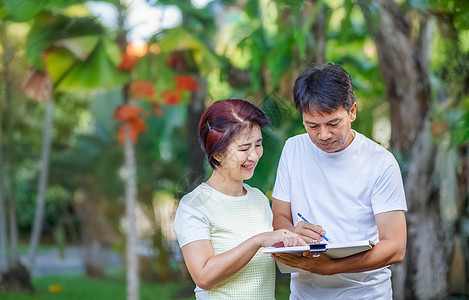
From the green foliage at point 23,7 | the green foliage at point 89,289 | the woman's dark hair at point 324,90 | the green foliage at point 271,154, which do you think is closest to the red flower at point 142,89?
the green foliage at point 271,154

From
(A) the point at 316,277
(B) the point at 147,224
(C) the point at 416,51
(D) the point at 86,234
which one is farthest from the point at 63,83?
(D) the point at 86,234

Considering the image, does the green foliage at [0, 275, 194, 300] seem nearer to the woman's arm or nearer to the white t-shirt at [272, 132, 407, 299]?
the white t-shirt at [272, 132, 407, 299]

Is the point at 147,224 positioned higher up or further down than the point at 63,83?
further down

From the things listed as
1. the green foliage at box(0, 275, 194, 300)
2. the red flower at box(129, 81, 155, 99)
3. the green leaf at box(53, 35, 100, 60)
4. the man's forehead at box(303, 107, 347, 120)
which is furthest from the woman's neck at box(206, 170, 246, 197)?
the green foliage at box(0, 275, 194, 300)

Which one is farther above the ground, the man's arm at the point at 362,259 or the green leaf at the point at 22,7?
the green leaf at the point at 22,7

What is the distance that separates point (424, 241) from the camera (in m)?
6.00

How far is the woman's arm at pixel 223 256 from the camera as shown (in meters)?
1.82

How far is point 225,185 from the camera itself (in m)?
2.04

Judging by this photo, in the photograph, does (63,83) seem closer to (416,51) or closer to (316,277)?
(416,51)

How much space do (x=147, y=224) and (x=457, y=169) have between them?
696cm

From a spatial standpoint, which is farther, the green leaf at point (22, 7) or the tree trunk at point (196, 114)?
the tree trunk at point (196, 114)

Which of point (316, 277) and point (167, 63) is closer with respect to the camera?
point (316, 277)

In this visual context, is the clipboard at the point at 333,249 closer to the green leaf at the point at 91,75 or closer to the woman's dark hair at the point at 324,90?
the woman's dark hair at the point at 324,90

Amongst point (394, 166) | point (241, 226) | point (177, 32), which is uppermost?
point (177, 32)
